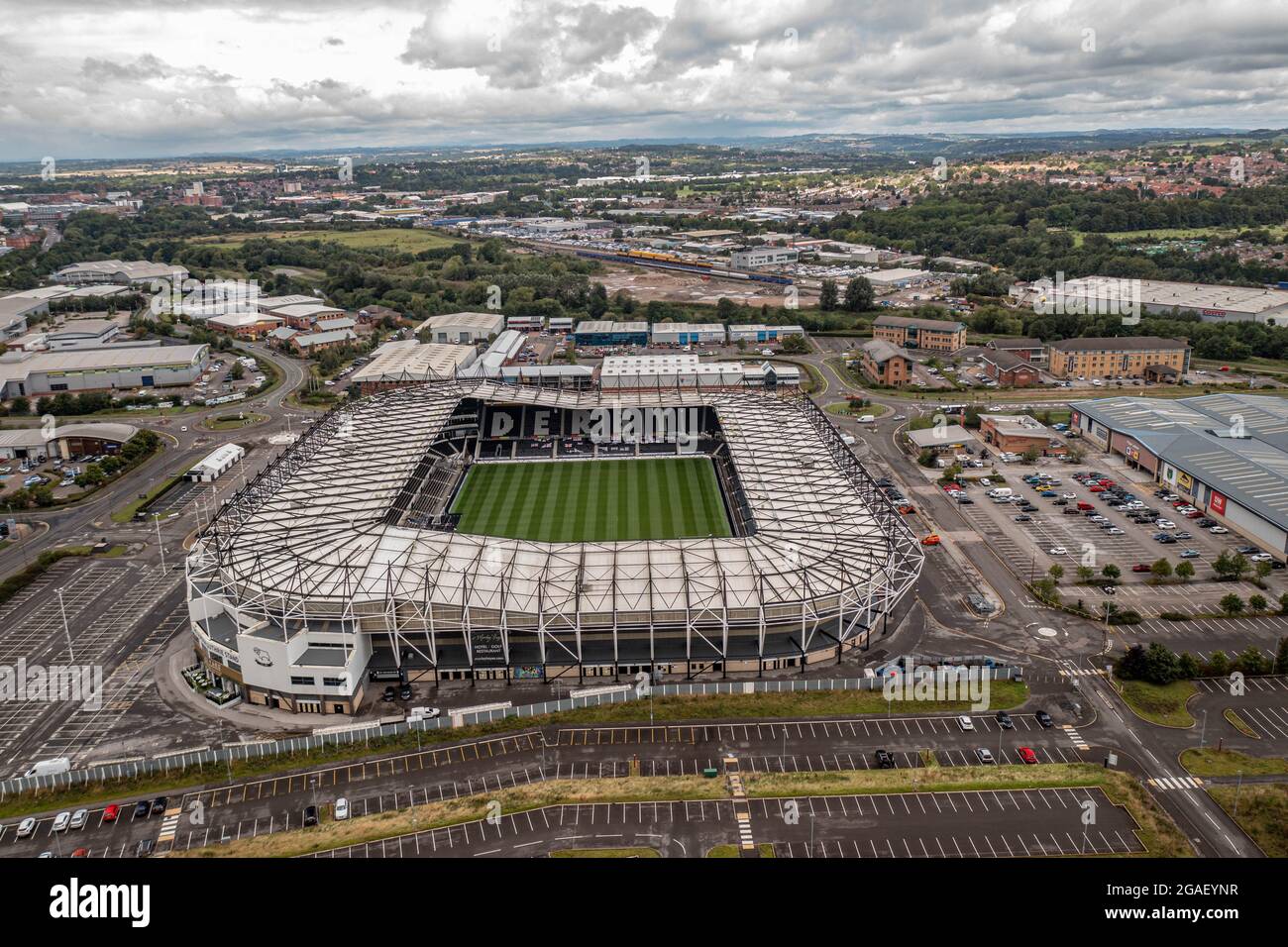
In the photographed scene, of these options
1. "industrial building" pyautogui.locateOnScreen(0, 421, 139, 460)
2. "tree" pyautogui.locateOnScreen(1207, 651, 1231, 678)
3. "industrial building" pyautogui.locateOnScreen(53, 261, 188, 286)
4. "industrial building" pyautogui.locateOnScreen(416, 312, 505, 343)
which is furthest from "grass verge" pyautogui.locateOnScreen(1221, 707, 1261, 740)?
"industrial building" pyautogui.locateOnScreen(53, 261, 188, 286)

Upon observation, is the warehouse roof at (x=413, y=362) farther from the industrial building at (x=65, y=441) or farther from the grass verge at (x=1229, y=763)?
the grass verge at (x=1229, y=763)

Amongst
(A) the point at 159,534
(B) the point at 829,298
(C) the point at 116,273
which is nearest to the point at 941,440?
(B) the point at 829,298

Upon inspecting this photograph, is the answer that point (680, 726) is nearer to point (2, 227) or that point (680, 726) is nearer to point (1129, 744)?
point (1129, 744)

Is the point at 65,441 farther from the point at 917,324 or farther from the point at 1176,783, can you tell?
the point at 917,324

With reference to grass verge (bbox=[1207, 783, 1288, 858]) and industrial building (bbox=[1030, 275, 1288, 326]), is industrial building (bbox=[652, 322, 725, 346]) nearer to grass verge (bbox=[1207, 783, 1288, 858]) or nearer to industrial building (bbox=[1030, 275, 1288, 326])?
industrial building (bbox=[1030, 275, 1288, 326])

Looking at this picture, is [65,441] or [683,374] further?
[683,374]

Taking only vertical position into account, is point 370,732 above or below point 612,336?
below

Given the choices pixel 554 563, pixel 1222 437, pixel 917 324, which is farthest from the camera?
pixel 917 324
